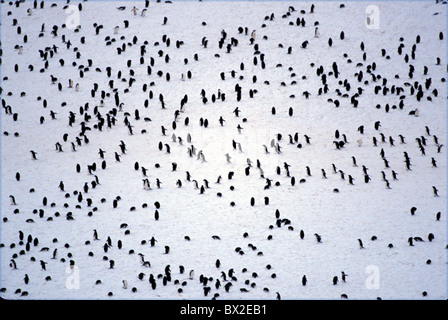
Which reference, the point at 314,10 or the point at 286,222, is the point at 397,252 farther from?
the point at 314,10

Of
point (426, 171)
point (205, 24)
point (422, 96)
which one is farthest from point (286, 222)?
point (205, 24)

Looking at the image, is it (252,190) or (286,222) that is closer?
(286,222)

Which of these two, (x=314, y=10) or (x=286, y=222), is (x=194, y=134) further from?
(x=314, y=10)

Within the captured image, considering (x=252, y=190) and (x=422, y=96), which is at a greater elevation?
(x=422, y=96)

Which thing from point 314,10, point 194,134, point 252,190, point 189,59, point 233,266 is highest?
point 314,10

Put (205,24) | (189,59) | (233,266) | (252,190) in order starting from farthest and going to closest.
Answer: (205,24), (189,59), (252,190), (233,266)

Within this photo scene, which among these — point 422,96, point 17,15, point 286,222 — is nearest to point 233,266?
point 286,222

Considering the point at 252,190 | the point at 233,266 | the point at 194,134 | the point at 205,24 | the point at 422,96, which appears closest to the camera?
the point at 233,266
